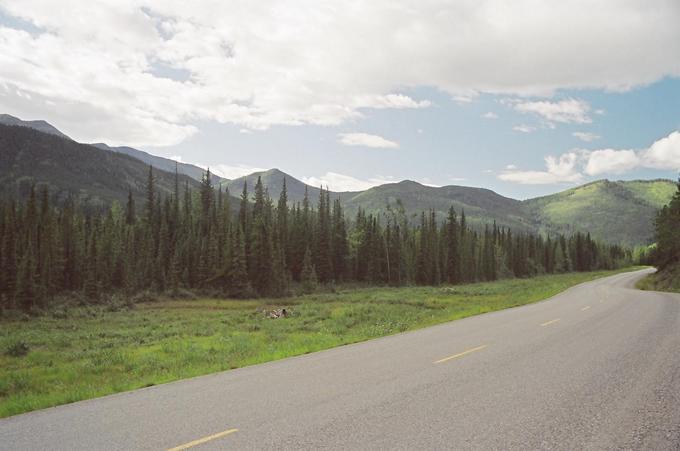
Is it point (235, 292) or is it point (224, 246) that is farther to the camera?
point (224, 246)

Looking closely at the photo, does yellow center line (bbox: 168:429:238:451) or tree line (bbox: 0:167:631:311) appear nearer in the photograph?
yellow center line (bbox: 168:429:238:451)

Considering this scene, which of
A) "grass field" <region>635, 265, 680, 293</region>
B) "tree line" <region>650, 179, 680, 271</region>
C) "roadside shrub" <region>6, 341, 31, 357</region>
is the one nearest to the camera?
"roadside shrub" <region>6, 341, 31, 357</region>

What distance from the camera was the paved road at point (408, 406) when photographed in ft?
20.3

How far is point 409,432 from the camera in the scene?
6.36 meters

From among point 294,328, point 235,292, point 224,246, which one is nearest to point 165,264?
point 224,246

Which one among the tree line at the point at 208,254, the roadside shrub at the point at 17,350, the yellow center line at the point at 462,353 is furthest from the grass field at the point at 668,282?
the roadside shrub at the point at 17,350

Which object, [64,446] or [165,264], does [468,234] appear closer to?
[165,264]

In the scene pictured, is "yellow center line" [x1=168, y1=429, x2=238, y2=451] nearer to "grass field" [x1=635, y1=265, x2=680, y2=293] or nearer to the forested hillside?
the forested hillside

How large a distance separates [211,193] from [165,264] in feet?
79.0

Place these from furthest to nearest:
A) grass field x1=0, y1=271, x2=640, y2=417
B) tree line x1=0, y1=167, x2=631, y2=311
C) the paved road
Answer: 1. tree line x1=0, y1=167, x2=631, y2=311
2. grass field x1=0, y1=271, x2=640, y2=417
3. the paved road

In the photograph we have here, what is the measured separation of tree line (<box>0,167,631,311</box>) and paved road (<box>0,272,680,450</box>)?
57556 mm

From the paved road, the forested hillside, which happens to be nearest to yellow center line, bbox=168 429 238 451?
the paved road

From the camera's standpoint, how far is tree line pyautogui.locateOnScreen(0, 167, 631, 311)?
66.7 m

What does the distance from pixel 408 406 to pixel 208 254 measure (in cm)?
7222
